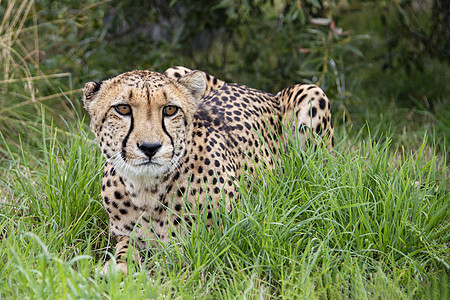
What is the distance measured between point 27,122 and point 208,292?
7.72 feet

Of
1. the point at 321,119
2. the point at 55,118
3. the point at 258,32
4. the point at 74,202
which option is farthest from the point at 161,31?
the point at 74,202

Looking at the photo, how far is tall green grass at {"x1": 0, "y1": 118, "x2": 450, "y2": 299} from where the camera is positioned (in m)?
2.48

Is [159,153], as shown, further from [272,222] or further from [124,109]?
[272,222]

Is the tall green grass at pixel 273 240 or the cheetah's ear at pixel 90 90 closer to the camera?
the tall green grass at pixel 273 240

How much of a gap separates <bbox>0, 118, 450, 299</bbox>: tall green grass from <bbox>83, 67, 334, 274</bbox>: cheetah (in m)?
0.12

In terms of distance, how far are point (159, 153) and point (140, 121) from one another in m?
0.16

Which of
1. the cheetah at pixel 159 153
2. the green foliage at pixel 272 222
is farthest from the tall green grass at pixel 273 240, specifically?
the cheetah at pixel 159 153

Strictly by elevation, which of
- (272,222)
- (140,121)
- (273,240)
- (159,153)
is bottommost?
(273,240)

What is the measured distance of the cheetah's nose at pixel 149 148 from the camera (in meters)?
2.57

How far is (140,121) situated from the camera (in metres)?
2.64

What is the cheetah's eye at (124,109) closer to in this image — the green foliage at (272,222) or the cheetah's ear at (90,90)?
the cheetah's ear at (90,90)

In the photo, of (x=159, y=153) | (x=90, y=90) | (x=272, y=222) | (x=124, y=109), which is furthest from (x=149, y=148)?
(x=272, y=222)

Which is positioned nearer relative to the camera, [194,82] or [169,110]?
[169,110]

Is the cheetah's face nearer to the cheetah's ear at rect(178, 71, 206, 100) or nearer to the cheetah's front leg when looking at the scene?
the cheetah's ear at rect(178, 71, 206, 100)
